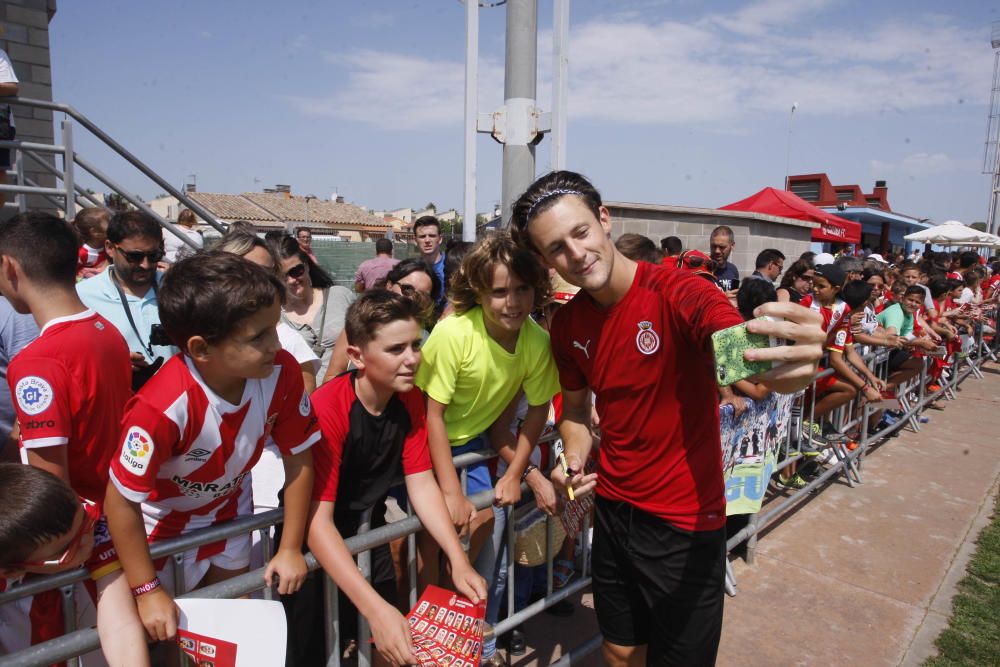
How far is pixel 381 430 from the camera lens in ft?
7.63

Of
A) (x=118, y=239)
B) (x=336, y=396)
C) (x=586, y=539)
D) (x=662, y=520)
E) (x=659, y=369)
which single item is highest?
(x=118, y=239)

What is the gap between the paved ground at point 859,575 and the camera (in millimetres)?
3371

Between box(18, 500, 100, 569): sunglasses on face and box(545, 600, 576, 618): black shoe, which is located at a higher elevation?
box(18, 500, 100, 569): sunglasses on face

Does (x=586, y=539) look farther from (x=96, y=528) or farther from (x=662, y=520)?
(x=96, y=528)

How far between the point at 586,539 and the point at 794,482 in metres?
3.10

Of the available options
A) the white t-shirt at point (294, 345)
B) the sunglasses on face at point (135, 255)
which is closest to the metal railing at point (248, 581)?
the white t-shirt at point (294, 345)

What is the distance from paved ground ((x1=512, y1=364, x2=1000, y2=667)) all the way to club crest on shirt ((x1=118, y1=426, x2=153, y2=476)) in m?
2.35

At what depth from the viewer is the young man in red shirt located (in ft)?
6.50

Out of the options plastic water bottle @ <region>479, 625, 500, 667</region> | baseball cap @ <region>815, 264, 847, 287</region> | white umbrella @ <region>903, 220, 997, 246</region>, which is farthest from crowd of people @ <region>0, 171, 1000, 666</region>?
white umbrella @ <region>903, 220, 997, 246</region>

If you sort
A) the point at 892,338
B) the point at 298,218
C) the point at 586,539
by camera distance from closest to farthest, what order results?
1. the point at 586,539
2. the point at 892,338
3. the point at 298,218

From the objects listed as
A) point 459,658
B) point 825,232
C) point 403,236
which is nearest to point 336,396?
point 459,658

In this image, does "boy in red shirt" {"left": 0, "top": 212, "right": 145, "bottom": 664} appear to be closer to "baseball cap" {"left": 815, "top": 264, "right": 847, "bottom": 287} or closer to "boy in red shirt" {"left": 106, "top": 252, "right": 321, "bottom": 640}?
"boy in red shirt" {"left": 106, "top": 252, "right": 321, "bottom": 640}

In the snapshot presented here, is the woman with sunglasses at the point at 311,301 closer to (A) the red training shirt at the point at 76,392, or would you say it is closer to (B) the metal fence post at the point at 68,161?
(A) the red training shirt at the point at 76,392

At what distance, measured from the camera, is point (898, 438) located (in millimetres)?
7285
